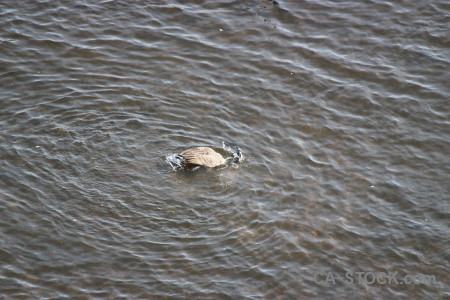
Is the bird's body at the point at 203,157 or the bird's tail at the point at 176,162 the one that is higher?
the bird's body at the point at 203,157

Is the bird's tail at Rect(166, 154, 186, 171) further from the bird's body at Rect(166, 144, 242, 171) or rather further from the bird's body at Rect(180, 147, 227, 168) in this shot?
the bird's body at Rect(180, 147, 227, 168)

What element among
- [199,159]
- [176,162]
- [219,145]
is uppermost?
[199,159]

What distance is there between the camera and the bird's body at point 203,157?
1131 centimetres

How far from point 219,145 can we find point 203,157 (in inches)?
37.6

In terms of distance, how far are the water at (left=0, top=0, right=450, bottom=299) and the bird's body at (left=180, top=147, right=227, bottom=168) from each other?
254 mm

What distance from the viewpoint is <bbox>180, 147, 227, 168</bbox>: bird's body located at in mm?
11312

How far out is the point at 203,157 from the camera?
447 inches

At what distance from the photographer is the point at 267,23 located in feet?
51.0

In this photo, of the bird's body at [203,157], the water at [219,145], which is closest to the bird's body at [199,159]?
the bird's body at [203,157]

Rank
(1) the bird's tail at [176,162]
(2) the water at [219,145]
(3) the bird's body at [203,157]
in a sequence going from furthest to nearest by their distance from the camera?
1. (1) the bird's tail at [176,162]
2. (3) the bird's body at [203,157]
3. (2) the water at [219,145]

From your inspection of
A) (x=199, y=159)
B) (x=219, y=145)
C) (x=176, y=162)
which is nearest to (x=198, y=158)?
(x=199, y=159)

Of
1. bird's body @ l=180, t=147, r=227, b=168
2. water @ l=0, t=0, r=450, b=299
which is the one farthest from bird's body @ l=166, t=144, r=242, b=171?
water @ l=0, t=0, r=450, b=299

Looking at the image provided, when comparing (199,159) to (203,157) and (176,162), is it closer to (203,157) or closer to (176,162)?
(203,157)

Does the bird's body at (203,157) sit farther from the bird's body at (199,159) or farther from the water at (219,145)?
the water at (219,145)
